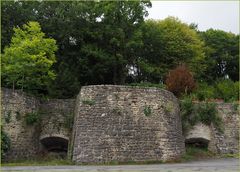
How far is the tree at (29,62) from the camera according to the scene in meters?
32.4

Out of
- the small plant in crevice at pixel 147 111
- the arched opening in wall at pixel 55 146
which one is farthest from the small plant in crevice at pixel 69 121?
the small plant in crevice at pixel 147 111

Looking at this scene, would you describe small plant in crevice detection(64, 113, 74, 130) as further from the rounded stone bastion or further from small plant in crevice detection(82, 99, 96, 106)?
small plant in crevice detection(82, 99, 96, 106)

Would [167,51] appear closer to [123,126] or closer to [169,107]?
[169,107]

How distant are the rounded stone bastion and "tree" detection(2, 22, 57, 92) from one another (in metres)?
8.95

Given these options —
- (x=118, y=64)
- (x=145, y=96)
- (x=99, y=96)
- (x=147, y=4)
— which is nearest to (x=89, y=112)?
(x=99, y=96)

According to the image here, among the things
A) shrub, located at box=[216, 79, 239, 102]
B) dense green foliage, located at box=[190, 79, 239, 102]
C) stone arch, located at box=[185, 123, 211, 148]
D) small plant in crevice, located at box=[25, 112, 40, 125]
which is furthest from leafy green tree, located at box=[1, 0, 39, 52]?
stone arch, located at box=[185, 123, 211, 148]

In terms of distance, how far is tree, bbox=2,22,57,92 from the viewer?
32.4 m

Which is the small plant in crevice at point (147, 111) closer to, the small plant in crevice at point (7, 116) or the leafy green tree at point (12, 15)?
the small plant in crevice at point (7, 116)

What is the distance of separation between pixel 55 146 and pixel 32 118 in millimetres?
2584

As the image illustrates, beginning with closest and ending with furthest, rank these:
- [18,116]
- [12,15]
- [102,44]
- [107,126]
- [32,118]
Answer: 1. [107,126]
2. [18,116]
3. [32,118]
4. [12,15]
5. [102,44]

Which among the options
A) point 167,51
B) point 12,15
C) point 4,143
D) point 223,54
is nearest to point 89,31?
point 12,15

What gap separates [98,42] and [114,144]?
67.4 feet

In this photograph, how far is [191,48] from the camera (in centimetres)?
4634

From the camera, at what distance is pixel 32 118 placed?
26.8m
